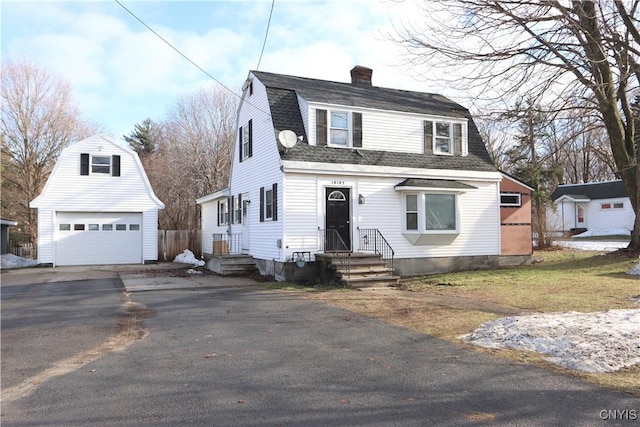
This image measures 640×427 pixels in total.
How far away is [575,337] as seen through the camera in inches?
252

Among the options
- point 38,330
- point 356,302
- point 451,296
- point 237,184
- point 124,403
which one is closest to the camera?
point 124,403

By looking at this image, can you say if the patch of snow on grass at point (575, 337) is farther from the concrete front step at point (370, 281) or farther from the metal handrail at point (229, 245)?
the metal handrail at point (229, 245)

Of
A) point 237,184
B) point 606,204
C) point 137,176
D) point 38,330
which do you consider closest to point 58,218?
point 137,176

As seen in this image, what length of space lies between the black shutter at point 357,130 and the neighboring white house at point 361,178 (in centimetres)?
4

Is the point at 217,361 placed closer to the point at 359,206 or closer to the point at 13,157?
the point at 359,206

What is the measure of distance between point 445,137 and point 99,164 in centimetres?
1612

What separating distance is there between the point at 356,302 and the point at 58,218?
17446 mm

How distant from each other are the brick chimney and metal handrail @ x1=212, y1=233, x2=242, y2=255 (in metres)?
7.86

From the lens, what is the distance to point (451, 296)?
11617mm

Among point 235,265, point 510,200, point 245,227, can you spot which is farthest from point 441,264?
point 245,227

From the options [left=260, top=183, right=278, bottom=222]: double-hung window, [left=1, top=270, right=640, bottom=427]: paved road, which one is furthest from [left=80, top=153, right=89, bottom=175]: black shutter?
[left=1, top=270, right=640, bottom=427]: paved road

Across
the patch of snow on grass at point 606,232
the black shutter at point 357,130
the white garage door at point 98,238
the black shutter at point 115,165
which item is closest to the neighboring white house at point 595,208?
the patch of snow on grass at point 606,232

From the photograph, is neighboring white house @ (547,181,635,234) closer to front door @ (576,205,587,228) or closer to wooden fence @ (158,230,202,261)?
front door @ (576,205,587,228)

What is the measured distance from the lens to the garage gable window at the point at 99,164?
2289 centimetres
